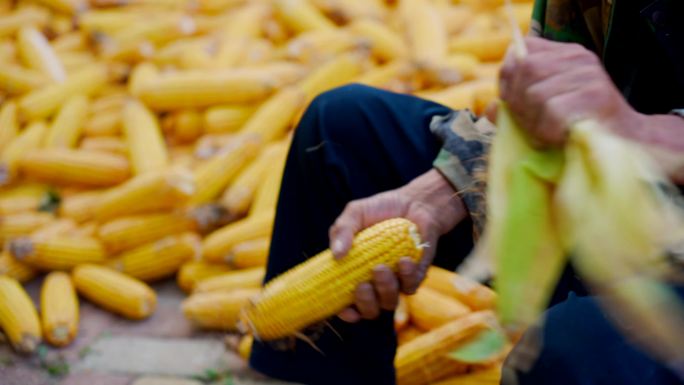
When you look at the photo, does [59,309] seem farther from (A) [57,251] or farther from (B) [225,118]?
(B) [225,118]

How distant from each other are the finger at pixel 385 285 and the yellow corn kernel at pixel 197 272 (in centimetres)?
132

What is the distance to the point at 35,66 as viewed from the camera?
3.73 m

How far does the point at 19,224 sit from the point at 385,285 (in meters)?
1.96

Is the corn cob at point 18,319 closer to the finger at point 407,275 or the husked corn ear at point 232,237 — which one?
the husked corn ear at point 232,237

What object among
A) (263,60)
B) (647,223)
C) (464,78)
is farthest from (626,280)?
(263,60)

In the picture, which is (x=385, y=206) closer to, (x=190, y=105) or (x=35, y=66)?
(x=190, y=105)

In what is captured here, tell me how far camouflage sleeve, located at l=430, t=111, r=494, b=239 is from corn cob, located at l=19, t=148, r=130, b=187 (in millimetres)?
1794

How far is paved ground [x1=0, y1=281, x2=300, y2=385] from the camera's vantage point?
2.18 metres

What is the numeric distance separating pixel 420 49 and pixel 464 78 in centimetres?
30

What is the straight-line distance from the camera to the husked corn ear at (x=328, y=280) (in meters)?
1.37

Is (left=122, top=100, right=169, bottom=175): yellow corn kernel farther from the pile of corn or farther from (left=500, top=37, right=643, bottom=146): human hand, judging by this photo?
(left=500, top=37, right=643, bottom=146): human hand

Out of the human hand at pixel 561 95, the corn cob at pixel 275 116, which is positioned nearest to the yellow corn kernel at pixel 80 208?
the corn cob at pixel 275 116

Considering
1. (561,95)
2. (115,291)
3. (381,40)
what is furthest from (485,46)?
(561,95)

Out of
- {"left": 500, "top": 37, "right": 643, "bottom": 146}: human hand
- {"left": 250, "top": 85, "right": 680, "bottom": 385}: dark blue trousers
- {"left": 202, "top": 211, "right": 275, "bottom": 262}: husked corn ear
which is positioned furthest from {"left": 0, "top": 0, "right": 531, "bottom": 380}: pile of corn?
{"left": 500, "top": 37, "right": 643, "bottom": 146}: human hand
